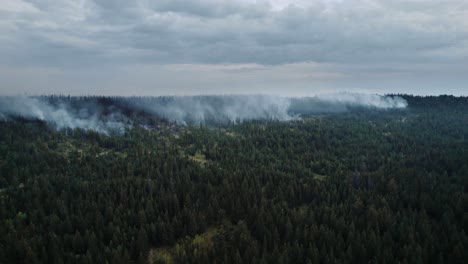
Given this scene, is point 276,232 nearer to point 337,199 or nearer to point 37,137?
point 337,199

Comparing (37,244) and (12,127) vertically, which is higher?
(12,127)

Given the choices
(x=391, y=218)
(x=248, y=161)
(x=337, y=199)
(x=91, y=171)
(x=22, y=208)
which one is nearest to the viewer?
(x=391, y=218)

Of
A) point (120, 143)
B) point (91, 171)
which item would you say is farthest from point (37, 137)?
point (91, 171)

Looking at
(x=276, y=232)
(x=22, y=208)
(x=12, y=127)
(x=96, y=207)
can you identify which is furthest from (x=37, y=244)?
(x=12, y=127)

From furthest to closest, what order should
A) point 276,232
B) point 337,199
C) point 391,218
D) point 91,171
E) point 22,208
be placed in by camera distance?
point 91,171, point 337,199, point 22,208, point 391,218, point 276,232

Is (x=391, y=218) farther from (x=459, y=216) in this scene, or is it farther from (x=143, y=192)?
(x=143, y=192)

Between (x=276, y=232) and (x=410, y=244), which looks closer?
(x=410, y=244)
